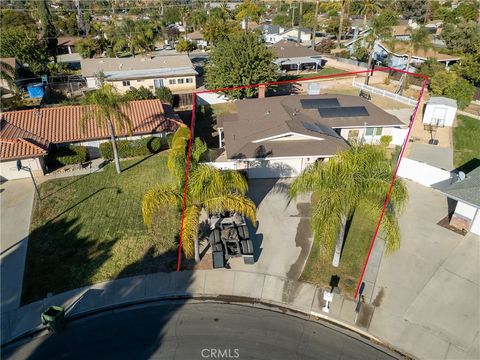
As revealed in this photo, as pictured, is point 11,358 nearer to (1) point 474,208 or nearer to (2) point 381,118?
(1) point 474,208

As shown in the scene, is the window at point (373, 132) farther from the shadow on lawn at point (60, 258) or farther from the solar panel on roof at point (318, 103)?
the shadow on lawn at point (60, 258)

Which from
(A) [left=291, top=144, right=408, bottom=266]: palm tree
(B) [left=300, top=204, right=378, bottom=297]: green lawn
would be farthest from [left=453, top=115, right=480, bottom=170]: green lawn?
(A) [left=291, top=144, right=408, bottom=266]: palm tree

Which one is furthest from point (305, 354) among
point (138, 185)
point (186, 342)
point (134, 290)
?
point (138, 185)

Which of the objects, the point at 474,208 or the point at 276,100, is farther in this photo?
the point at 276,100

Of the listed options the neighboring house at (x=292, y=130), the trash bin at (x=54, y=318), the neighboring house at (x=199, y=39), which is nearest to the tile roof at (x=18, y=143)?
the neighboring house at (x=292, y=130)

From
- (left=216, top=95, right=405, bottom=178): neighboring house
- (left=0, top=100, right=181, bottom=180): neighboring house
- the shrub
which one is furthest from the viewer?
the shrub

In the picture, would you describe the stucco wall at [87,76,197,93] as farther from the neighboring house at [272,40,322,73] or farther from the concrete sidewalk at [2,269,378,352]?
the concrete sidewalk at [2,269,378,352]

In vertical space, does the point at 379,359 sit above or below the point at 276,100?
below
